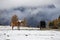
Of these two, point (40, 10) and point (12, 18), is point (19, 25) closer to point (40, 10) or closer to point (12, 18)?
point (12, 18)

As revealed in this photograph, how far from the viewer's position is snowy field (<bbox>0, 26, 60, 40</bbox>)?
5.02 metres

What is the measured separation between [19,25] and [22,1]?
1.68 feet

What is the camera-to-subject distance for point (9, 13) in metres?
5.09

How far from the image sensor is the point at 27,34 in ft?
16.7

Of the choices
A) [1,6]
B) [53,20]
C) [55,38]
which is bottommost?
[55,38]

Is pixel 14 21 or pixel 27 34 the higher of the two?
pixel 14 21

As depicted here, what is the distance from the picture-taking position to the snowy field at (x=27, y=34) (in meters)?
5.02

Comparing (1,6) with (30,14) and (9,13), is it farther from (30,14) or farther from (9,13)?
(30,14)

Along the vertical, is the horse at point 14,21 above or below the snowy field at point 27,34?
above

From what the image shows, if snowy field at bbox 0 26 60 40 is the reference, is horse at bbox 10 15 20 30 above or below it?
above

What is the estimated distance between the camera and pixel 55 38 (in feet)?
16.5

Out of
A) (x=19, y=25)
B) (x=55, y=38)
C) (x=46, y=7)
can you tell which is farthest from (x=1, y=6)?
(x=55, y=38)


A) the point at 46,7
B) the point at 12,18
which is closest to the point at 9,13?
the point at 12,18

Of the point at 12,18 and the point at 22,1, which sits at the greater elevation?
the point at 22,1
